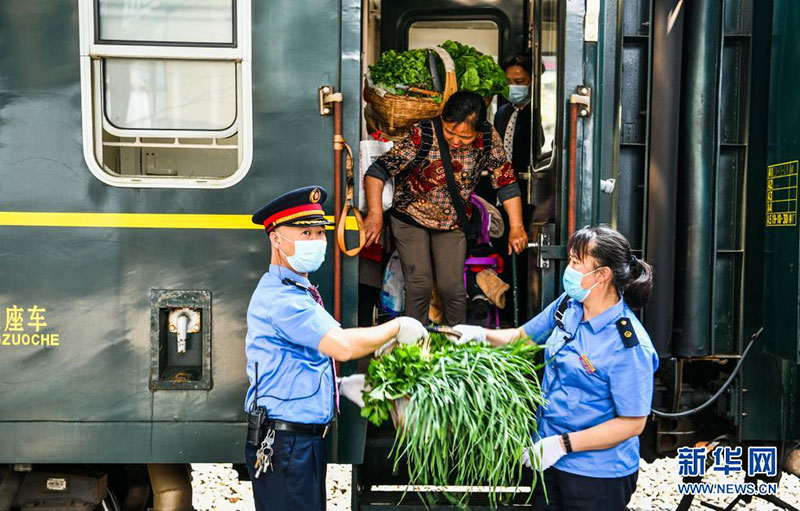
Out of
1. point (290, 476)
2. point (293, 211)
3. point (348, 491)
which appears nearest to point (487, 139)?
point (293, 211)

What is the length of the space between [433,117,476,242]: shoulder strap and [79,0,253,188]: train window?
47.7 inches

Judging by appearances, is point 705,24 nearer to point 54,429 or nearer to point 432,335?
point 432,335

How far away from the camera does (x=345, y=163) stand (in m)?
3.10

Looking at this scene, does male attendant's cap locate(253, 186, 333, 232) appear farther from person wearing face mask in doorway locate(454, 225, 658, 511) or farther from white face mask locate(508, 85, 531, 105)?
white face mask locate(508, 85, 531, 105)

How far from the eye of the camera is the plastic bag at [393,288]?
4070 mm

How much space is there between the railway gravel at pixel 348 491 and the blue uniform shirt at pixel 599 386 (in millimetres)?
2601

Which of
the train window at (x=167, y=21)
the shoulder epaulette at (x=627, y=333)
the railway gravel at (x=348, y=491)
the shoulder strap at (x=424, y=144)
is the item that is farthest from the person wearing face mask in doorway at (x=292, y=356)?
the railway gravel at (x=348, y=491)

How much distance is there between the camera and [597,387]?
258cm

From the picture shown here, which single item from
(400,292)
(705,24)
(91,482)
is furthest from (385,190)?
(91,482)

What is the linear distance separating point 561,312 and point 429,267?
3.81 ft

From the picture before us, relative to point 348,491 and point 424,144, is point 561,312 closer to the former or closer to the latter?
point 424,144

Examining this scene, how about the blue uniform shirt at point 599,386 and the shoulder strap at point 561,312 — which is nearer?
the blue uniform shirt at point 599,386

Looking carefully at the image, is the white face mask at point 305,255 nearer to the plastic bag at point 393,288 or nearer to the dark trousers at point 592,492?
the dark trousers at point 592,492

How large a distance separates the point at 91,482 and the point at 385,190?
2066 millimetres
